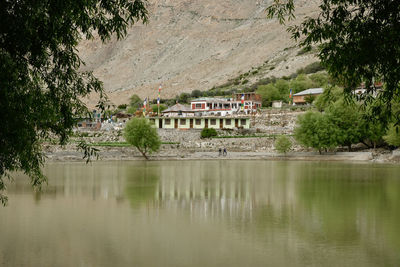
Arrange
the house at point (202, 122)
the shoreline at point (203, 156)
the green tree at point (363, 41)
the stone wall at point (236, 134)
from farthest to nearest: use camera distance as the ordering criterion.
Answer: the house at point (202, 122), the stone wall at point (236, 134), the shoreline at point (203, 156), the green tree at point (363, 41)

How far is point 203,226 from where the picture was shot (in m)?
18.0

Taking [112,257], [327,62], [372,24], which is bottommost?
[112,257]

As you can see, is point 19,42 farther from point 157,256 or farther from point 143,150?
point 143,150

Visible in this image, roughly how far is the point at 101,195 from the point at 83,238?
1158cm

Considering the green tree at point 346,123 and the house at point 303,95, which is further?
the house at point 303,95

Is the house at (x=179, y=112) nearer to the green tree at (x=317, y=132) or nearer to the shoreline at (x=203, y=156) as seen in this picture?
the shoreline at (x=203, y=156)

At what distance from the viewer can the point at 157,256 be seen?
13.8 m

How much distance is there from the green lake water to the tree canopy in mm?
3637

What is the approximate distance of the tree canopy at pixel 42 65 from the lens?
380 inches

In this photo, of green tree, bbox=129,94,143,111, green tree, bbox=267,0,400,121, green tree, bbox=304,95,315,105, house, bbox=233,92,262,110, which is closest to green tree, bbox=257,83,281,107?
house, bbox=233,92,262,110

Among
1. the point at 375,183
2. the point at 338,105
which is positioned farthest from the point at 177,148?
the point at 375,183

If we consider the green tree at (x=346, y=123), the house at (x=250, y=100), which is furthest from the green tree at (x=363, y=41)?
the house at (x=250, y=100)

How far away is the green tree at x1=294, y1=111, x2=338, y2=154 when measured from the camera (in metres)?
67.3

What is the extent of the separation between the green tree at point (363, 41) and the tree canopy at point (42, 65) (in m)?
4.17
